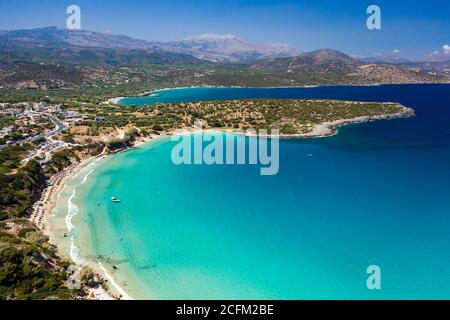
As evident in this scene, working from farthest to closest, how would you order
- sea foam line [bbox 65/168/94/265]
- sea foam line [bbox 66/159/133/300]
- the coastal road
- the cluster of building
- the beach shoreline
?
→ the coastal road
the cluster of building
sea foam line [bbox 65/168/94/265]
the beach shoreline
sea foam line [bbox 66/159/133/300]

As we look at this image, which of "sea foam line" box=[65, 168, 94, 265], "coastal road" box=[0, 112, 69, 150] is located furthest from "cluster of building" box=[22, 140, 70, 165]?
"sea foam line" box=[65, 168, 94, 265]

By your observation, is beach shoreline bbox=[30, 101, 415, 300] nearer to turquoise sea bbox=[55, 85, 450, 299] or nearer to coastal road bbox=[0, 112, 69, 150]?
turquoise sea bbox=[55, 85, 450, 299]

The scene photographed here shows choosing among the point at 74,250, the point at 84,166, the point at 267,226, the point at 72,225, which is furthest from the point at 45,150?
the point at 267,226

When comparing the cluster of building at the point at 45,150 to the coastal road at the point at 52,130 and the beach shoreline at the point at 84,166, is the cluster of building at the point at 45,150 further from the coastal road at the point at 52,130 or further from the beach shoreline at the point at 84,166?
the beach shoreline at the point at 84,166

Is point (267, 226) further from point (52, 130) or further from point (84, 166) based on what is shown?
point (52, 130)

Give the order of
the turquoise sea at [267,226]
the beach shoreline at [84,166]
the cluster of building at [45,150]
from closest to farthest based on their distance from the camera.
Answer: the beach shoreline at [84,166]
the turquoise sea at [267,226]
the cluster of building at [45,150]

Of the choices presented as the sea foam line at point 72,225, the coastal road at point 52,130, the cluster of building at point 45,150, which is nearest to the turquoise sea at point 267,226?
the sea foam line at point 72,225

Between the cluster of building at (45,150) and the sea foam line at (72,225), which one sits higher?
the cluster of building at (45,150)

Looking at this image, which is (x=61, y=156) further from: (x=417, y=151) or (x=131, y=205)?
(x=417, y=151)
